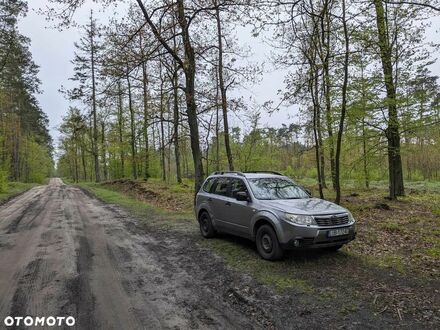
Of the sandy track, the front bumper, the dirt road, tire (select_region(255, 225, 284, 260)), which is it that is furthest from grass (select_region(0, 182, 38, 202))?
the front bumper

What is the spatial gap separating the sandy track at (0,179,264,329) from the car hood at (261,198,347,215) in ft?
5.67

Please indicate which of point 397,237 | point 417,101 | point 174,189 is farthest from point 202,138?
point 397,237

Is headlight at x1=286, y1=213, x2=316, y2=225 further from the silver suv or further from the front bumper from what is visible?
the front bumper

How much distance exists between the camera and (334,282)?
19.2ft

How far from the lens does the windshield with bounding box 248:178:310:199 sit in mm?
7957

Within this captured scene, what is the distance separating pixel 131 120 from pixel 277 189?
26.9m

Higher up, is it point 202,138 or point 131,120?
point 131,120

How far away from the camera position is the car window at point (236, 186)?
8380 millimetres

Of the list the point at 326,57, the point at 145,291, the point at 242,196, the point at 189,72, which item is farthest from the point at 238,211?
the point at 189,72

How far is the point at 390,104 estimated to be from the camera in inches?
538

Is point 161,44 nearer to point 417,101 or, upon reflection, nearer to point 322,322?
point 417,101

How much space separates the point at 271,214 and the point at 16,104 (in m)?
46.7

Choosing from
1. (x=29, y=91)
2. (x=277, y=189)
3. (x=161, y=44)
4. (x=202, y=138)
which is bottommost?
(x=277, y=189)

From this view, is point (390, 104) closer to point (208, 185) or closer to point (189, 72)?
point (189, 72)
